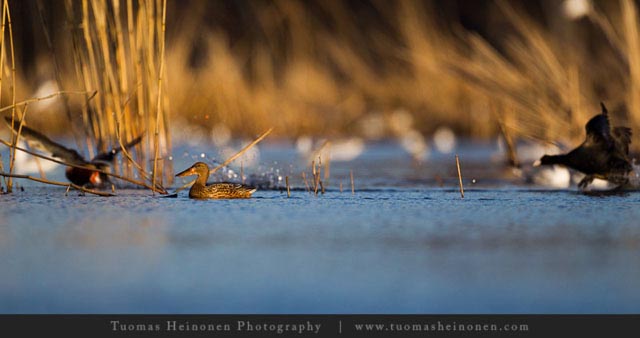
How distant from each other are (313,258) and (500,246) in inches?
32.6

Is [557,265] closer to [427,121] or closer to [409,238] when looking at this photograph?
[409,238]

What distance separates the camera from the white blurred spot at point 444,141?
35.5ft

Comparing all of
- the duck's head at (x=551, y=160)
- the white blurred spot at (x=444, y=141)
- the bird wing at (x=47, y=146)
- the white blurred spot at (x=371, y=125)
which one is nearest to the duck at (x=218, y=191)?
the bird wing at (x=47, y=146)

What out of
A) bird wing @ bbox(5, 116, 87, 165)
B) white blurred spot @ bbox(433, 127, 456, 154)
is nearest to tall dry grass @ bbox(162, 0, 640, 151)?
white blurred spot @ bbox(433, 127, 456, 154)

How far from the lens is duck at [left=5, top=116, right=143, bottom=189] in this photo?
6.32 metres

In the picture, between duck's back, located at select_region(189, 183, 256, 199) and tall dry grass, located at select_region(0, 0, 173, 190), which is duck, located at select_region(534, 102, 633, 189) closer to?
duck's back, located at select_region(189, 183, 256, 199)

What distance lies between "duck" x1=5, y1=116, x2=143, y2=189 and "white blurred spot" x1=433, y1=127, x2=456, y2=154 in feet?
15.7

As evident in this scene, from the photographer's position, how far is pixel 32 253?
3.98 metres

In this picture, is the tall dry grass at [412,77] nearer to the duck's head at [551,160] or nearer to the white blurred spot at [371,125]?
the white blurred spot at [371,125]
